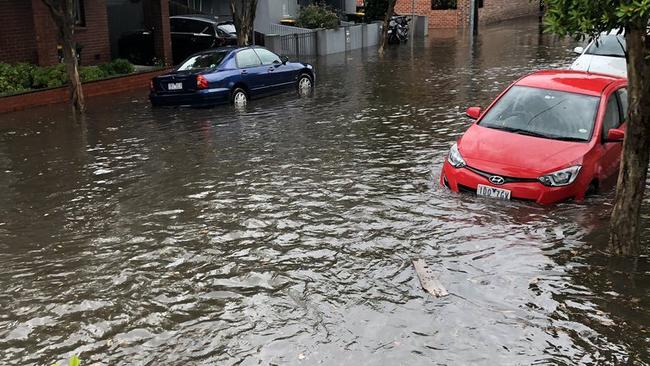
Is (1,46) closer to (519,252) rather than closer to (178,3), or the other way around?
(178,3)

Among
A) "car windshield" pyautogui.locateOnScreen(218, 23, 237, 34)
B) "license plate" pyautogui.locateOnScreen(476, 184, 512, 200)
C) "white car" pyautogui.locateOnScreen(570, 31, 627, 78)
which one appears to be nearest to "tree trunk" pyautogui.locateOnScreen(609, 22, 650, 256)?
"license plate" pyautogui.locateOnScreen(476, 184, 512, 200)

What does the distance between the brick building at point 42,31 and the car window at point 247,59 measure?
17.6 feet

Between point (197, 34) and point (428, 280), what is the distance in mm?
20750

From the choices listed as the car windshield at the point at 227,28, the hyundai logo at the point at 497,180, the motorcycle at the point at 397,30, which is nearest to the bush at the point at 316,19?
the motorcycle at the point at 397,30

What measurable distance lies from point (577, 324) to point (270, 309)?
2481 millimetres

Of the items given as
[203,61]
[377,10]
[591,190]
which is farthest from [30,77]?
[377,10]

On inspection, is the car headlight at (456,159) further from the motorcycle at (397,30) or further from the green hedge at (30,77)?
the motorcycle at (397,30)

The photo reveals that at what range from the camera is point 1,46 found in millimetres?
19938

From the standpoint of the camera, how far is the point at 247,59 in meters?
17.3

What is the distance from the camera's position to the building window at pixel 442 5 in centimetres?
4416

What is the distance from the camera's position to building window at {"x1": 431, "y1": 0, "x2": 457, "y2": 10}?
4416 centimetres

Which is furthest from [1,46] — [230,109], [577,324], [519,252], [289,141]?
[577,324]

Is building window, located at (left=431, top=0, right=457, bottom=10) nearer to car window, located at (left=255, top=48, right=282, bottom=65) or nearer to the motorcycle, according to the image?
the motorcycle

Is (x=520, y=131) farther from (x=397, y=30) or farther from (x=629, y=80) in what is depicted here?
(x=397, y=30)
